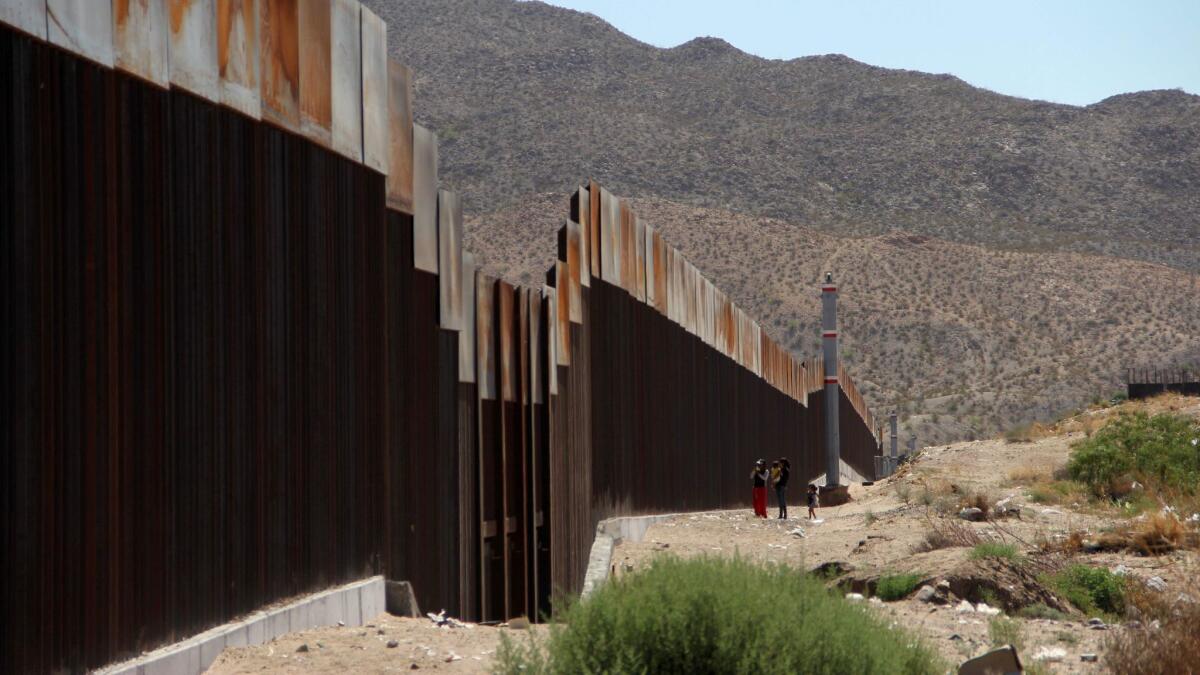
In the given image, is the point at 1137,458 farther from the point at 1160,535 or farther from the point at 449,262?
the point at 449,262

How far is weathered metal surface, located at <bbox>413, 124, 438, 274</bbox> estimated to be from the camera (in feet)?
40.7

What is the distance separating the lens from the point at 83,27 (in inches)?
287

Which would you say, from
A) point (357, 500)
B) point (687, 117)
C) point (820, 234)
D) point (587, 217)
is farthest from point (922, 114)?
point (357, 500)

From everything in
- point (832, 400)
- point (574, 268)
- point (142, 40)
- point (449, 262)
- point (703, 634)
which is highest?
point (142, 40)

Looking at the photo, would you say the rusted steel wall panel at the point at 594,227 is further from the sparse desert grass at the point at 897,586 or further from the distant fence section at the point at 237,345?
the sparse desert grass at the point at 897,586

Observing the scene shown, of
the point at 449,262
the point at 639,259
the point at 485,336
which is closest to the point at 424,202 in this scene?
the point at 449,262

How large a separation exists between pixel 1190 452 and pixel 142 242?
881 inches

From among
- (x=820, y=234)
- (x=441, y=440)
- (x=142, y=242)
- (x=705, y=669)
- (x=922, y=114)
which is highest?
(x=922, y=114)

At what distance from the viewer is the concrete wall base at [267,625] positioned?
25.8ft

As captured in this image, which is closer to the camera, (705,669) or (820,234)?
(705,669)

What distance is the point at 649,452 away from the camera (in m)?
24.0

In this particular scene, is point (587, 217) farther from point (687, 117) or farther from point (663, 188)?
point (687, 117)

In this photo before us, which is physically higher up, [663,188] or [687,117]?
[687,117]

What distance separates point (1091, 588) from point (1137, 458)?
41.5 ft
